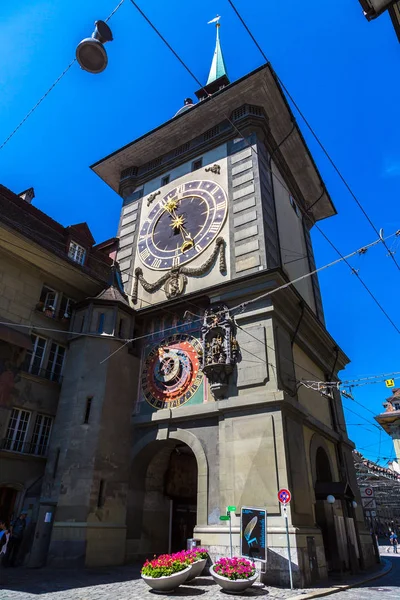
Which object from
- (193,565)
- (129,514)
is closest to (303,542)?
(193,565)

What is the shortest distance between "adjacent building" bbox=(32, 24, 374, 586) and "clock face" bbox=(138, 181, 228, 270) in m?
0.09

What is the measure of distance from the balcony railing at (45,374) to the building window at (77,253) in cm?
633

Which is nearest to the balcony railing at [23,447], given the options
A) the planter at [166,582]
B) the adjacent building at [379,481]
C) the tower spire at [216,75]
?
the planter at [166,582]

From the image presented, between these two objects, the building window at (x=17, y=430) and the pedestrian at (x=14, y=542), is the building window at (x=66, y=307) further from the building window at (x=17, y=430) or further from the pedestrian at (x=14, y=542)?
the pedestrian at (x=14, y=542)

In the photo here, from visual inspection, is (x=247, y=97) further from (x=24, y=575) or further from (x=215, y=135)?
(x=24, y=575)

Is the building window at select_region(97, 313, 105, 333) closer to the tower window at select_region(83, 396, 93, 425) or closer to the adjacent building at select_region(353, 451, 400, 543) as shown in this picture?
the tower window at select_region(83, 396, 93, 425)

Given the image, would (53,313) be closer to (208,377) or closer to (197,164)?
(208,377)

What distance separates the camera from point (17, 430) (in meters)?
16.6

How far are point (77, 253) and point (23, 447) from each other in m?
10.3

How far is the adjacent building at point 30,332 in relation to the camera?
1609cm

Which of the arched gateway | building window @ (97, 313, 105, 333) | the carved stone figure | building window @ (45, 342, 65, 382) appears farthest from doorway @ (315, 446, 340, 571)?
building window @ (45, 342, 65, 382)

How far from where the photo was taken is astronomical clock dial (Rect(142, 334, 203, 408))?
1773 cm

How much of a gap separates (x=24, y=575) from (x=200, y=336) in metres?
10.6

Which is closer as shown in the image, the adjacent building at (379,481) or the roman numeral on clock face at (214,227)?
the roman numeral on clock face at (214,227)
